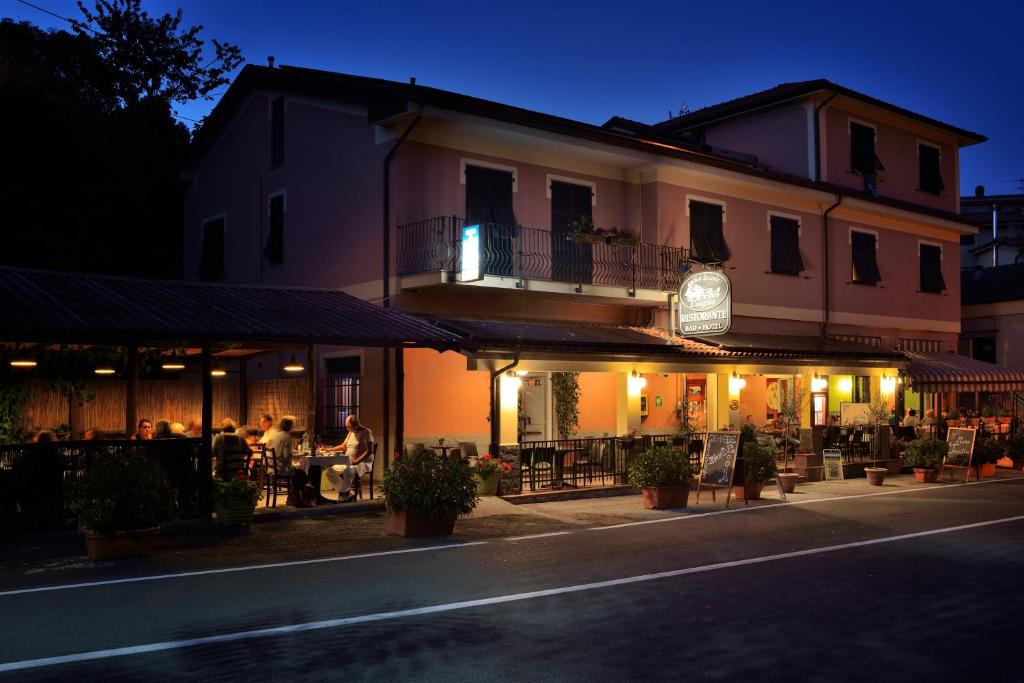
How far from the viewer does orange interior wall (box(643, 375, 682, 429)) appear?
23.7 meters

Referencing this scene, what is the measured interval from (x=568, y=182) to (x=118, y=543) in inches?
511

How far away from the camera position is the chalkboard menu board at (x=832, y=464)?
20.4m

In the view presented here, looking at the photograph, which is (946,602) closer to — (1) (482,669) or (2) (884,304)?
(1) (482,669)


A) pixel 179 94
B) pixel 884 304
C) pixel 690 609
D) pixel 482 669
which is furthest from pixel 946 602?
pixel 179 94

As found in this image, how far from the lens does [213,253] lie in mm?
24219

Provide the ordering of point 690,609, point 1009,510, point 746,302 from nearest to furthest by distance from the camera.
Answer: point 690,609
point 1009,510
point 746,302

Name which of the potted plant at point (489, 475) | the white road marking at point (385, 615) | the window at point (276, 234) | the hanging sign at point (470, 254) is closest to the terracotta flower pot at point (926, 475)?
the white road marking at point (385, 615)

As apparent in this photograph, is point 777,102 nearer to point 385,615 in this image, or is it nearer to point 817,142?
point 817,142

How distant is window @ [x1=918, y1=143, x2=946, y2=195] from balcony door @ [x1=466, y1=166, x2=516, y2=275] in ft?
50.0

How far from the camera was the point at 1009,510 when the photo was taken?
1523cm

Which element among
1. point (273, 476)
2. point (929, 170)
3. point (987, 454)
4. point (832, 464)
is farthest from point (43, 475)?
point (929, 170)

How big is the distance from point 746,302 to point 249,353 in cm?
1166

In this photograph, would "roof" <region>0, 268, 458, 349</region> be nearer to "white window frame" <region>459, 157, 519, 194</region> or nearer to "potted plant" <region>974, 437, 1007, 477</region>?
"white window frame" <region>459, 157, 519, 194</region>

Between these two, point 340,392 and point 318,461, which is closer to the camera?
point 318,461
